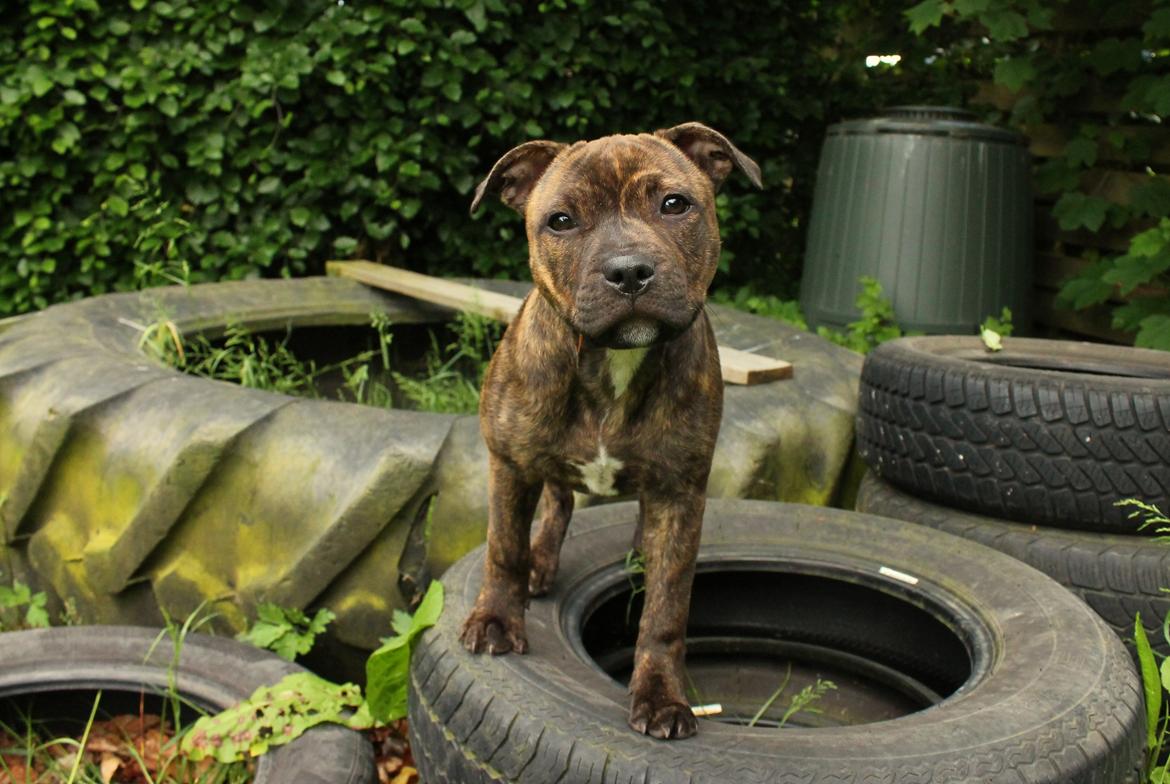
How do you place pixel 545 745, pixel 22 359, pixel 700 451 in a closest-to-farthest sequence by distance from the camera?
pixel 545 745 < pixel 700 451 < pixel 22 359

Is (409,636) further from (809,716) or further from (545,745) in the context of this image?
(809,716)

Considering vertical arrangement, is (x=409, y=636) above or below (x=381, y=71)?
below

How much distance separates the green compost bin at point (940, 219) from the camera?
5.02 m

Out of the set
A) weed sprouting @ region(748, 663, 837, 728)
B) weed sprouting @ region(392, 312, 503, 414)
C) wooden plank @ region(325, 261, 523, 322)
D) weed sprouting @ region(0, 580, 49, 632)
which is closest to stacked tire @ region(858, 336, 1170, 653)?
weed sprouting @ region(748, 663, 837, 728)

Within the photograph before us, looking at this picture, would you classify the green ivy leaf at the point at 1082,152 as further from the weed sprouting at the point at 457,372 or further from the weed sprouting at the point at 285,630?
the weed sprouting at the point at 285,630

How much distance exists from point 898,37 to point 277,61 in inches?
163

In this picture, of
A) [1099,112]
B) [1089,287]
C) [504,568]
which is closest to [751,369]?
Answer: [504,568]

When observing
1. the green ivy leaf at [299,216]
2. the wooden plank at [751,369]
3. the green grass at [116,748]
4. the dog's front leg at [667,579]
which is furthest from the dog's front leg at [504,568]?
the green ivy leaf at [299,216]

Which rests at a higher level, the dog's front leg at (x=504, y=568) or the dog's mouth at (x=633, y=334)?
the dog's mouth at (x=633, y=334)

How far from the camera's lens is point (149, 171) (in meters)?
5.08

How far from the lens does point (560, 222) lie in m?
1.85

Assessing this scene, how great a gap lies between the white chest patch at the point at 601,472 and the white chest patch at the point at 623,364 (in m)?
0.13

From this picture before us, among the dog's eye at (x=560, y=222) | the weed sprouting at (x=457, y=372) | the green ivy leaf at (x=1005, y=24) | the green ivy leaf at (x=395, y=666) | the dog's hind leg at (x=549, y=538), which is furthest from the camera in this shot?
the green ivy leaf at (x=1005, y=24)

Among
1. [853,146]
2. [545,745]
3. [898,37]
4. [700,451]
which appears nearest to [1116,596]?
[700,451]
